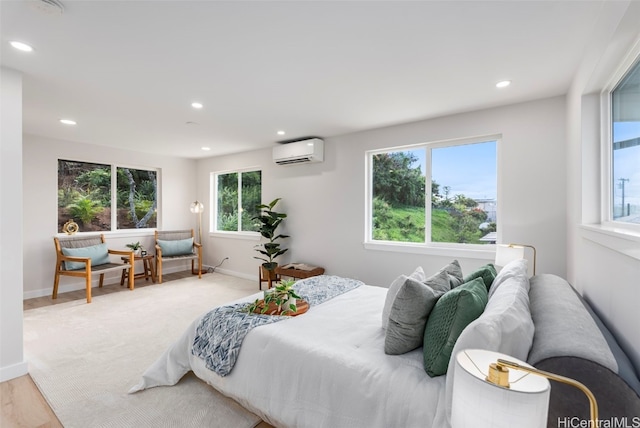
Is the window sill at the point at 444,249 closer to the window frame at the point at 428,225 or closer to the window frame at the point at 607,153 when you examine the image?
the window frame at the point at 428,225

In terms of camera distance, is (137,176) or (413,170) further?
(137,176)

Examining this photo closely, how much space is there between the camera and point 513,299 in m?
1.32

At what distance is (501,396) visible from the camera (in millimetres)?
637

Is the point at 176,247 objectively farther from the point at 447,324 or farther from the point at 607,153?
the point at 607,153

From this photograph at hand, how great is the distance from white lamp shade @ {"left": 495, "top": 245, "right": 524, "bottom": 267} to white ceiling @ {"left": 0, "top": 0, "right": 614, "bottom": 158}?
1472 millimetres

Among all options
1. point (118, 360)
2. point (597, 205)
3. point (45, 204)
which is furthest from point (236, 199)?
point (597, 205)

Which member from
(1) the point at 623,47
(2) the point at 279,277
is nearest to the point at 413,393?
(1) the point at 623,47

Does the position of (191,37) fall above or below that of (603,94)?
above

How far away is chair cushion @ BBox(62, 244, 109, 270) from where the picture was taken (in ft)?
14.4

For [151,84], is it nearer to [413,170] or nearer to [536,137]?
[413,170]

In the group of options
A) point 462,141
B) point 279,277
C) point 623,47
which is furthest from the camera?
point 279,277

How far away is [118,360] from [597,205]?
13.2 feet

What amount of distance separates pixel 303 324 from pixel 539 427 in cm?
149

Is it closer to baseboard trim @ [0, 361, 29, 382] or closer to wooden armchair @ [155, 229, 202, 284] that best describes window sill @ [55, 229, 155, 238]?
wooden armchair @ [155, 229, 202, 284]
